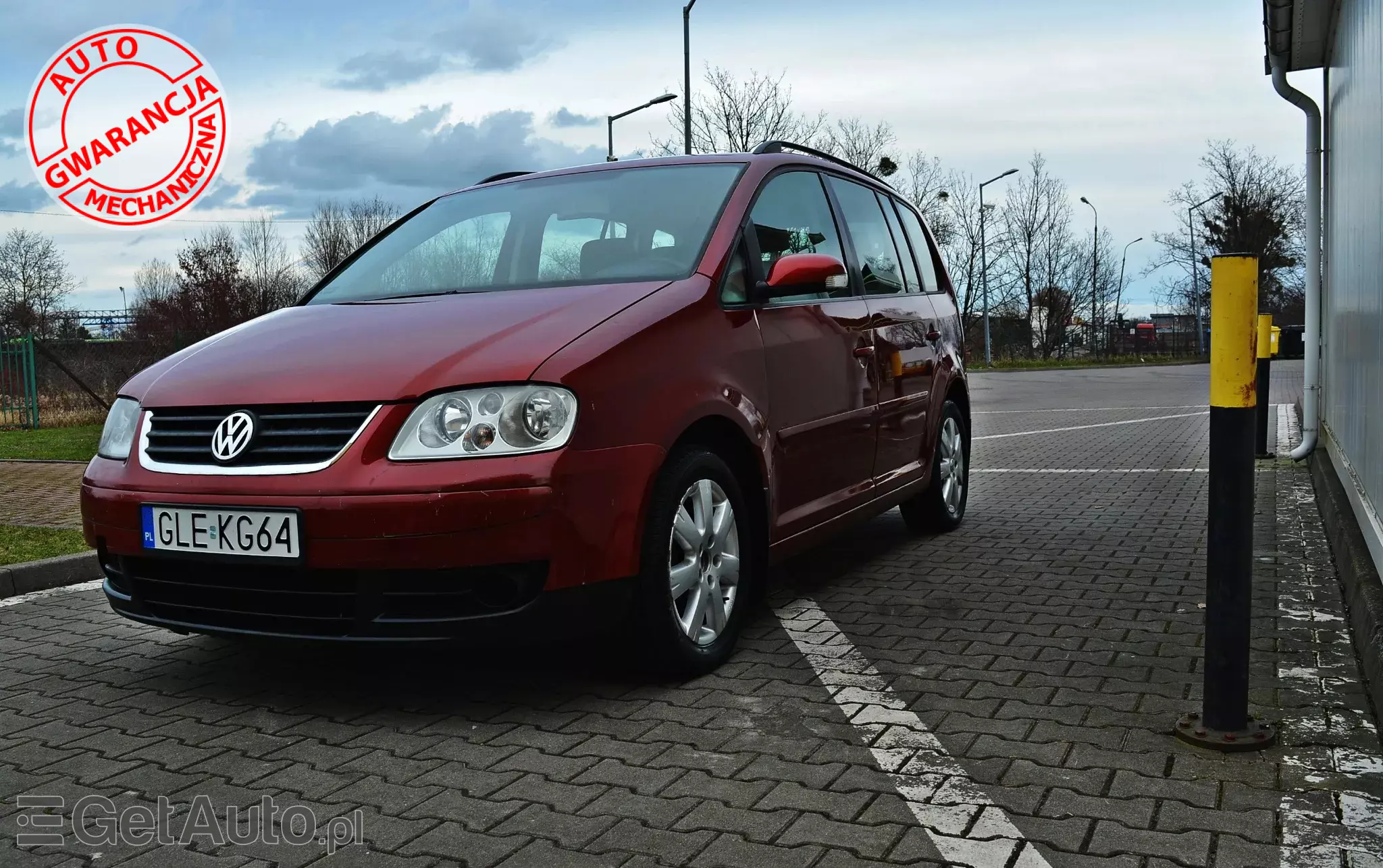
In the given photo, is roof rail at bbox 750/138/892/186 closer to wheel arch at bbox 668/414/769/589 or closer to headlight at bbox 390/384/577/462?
wheel arch at bbox 668/414/769/589

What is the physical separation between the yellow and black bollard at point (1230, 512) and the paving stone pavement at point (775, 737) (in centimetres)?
13

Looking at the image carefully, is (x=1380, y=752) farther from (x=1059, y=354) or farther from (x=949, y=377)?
(x=1059, y=354)

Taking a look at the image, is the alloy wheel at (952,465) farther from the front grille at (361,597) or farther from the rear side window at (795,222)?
the front grille at (361,597)

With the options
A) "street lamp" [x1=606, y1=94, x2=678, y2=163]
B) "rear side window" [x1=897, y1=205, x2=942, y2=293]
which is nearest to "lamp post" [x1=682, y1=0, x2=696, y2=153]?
"street lamp" [x1=606, y1=94, x2=678, y2=163]

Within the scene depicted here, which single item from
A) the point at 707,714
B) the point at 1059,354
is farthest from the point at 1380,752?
the point at 1059,354

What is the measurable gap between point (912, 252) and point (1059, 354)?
46176mm

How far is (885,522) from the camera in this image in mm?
7312

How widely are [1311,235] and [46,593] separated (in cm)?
934

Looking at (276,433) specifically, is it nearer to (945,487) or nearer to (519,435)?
(519,435)

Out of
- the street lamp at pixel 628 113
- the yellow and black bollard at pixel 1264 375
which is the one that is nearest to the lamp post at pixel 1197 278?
the street lamp at pixel 628 113

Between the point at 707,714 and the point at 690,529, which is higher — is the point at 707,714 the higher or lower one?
the lower one

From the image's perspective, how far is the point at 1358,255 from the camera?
6105mm

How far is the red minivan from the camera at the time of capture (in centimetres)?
347

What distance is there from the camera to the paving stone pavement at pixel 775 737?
275 centimetres
